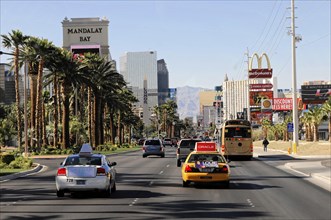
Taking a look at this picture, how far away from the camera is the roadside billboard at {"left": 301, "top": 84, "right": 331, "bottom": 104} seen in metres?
149

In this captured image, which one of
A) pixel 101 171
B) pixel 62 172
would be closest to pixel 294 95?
pixel 101 171

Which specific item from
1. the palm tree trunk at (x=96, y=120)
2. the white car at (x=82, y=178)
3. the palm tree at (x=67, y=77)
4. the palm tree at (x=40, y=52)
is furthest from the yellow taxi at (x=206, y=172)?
the palm tree trunk at (x=96, y=120)

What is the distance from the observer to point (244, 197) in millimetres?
18328

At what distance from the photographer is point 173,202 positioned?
1667cm

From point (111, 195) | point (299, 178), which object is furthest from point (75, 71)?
point (111, 195)

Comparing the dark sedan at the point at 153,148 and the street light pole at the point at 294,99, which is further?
the street light pole at the point at 294,99

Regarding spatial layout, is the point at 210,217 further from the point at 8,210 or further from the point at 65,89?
the point at 65,89

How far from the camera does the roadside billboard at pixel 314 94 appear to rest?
149488 millimetres

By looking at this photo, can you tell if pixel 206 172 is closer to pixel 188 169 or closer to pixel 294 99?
pixel 188 169

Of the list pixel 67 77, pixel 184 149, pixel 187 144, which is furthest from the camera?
pixel 67 77

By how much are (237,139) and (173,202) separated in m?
29.3

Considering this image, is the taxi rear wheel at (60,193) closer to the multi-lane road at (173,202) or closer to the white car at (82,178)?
the white car at (82,178)

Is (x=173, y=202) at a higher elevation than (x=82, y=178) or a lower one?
lower

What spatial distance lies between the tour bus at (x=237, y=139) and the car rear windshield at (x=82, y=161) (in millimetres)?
27697
